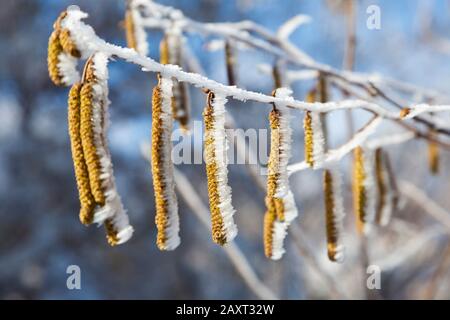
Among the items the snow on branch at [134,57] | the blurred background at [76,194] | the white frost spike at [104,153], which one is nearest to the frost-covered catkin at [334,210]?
the snow on branch at [134,57]

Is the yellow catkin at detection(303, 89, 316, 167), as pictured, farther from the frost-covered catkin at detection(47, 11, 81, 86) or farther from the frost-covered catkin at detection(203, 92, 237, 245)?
the frost-covered catkin at detection(47, 11, 81, 86)

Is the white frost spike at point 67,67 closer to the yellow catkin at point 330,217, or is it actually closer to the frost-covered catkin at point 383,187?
the yellow catkin at point 330,217

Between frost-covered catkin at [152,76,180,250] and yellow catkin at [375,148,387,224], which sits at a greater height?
yellow catkin at [375,148,387,224]

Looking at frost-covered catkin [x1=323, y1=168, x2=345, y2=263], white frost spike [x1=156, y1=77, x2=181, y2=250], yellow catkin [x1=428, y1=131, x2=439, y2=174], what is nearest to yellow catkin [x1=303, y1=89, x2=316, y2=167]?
frost-covered catkin [x1=323, y1=168, x2=345, y2=263]

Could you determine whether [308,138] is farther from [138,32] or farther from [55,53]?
[138,32]

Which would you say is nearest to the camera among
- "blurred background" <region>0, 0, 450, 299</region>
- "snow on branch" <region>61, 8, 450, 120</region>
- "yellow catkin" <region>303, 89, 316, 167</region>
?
"snow on branch" <region>61, 8, 450, 120</region>
